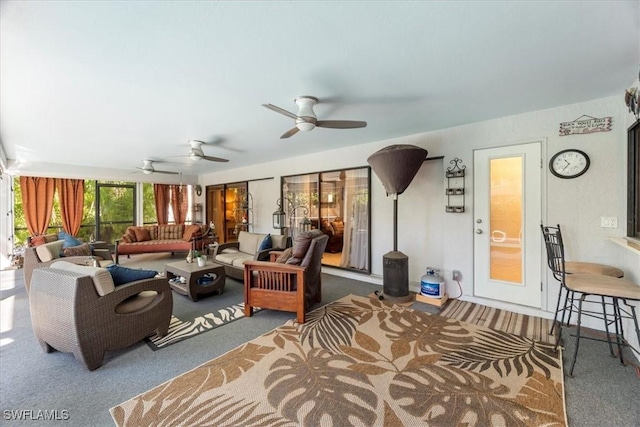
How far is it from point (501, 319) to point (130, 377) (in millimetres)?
3751

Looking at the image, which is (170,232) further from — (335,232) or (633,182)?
(633,182)

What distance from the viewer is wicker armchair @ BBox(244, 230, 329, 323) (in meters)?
2.98

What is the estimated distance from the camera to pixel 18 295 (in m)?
3.90

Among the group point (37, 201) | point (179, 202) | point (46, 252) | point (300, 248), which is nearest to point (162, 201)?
point (179, 202)

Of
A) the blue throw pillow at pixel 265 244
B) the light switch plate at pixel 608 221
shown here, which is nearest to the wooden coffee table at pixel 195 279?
the blue throw pillow at pixel 265 244

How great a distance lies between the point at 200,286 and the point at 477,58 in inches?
158

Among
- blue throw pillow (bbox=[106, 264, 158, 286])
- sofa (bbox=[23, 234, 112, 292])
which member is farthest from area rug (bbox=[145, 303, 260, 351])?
sofa (bbox=[23, 234, 112, 292])

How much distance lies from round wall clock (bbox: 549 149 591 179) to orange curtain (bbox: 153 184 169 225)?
8999 mm

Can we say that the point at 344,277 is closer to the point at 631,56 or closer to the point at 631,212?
the point at 631,212

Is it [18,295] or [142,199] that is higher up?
[142,199]

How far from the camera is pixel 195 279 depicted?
3.67 meters

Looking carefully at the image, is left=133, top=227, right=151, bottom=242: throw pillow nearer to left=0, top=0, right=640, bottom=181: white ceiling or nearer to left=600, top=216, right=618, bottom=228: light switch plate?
left=0, top=0, right=640, bottom=181: white ceiling

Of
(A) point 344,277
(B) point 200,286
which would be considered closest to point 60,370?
(B) point 200,286

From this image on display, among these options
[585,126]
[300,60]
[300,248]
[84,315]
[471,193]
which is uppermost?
[300,60]
